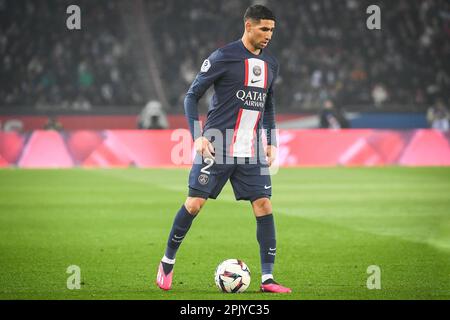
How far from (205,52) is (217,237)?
67.7 ft

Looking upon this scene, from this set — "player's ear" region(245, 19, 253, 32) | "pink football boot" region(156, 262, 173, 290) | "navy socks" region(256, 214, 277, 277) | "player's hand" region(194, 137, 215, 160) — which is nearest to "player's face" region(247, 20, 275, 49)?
"player's ear" region(245, 19, 253, 32)

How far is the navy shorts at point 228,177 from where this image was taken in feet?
24.0

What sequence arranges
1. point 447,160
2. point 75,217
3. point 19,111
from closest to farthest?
point 75,217 → point 447,160 → point 19,111

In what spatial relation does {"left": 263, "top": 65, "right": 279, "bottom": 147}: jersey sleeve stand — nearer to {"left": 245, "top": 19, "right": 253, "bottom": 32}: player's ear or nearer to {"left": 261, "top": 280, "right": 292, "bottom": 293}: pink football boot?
{"left": 245, "top": 19, "right": 253, "bottom": 32}: player's ear

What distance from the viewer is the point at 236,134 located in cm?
741

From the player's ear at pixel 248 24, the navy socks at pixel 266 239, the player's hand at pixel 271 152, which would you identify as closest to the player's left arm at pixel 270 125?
the player's hand at pixel 271 152

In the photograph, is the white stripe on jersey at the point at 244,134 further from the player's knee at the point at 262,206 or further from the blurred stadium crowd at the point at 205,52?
the blurred stadium crowd at the point at 205,52

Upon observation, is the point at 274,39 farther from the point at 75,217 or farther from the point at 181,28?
the point at 75,217

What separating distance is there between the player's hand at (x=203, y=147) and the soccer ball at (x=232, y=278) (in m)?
0.96

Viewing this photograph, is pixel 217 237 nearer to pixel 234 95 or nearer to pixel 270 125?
pixel 270 125

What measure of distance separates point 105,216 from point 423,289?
271 inches

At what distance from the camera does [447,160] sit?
24219 mm
